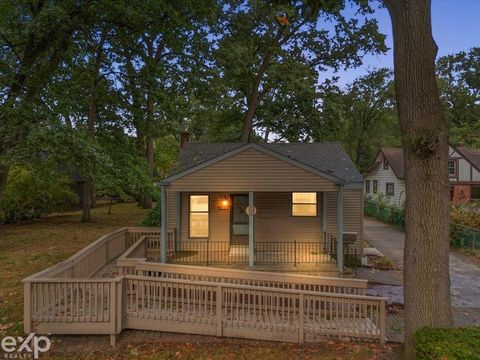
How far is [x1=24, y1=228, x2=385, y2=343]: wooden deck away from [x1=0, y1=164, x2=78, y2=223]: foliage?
11460mm

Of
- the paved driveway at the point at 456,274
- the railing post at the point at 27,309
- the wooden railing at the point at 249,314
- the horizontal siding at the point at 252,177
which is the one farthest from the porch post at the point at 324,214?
the railing post at the point at 27,309

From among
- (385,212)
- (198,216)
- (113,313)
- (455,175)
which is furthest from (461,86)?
(113,313)

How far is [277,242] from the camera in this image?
1130cm

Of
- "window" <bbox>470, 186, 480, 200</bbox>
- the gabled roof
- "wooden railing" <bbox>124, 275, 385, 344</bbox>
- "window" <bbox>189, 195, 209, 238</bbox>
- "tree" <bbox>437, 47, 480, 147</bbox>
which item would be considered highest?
"tree" <bbox>437, 47, 480, 147</bbox>

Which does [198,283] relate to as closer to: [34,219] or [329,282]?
[329,282]

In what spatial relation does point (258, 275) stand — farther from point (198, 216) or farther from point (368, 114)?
point (368, 114)

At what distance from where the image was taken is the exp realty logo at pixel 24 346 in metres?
5.04

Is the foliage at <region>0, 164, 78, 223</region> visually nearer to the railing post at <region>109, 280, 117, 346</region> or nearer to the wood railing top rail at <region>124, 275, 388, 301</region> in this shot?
the railing post at <region>109, 280, 117, 346</region>

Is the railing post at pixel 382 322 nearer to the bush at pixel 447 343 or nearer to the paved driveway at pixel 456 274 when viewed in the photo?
the bush at pixel 447 343

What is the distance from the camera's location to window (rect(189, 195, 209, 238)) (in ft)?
39.2

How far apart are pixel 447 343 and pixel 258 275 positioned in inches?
144

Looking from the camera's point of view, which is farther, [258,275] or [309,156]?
[309,156]

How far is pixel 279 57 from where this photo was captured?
19672 millimetres


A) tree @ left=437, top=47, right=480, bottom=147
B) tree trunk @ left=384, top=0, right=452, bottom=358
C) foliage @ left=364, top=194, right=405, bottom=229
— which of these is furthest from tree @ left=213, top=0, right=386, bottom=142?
tree @ left=437, top=47, right=480, bottom=147
